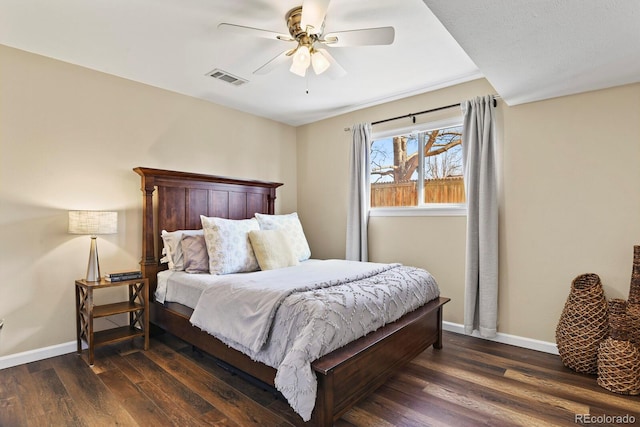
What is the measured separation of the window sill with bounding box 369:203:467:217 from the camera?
134 inches

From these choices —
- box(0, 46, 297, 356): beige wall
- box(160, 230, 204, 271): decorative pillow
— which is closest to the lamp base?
box(0, 46, 297, 356): beige wall

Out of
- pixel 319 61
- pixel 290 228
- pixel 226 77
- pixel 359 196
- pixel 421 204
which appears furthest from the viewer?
pixel 359 196

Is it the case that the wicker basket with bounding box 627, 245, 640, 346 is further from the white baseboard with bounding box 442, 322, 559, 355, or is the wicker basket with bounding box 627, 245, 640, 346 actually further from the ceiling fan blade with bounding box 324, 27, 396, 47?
the ceiling fan blade with bounding box 324, 27, 396, 47

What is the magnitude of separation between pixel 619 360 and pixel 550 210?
3.99 ft

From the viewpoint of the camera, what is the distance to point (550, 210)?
2.90 m

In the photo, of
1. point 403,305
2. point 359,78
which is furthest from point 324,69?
point 403,305

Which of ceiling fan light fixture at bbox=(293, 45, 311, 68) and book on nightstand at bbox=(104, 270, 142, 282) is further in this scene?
book on nightstand at bbox=(104, 270, 142, 282)

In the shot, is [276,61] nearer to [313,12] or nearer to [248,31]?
[248,31]

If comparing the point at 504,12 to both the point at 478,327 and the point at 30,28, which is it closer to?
the point at 478,327

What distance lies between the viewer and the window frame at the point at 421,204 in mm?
3443

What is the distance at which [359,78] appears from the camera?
3.29 m

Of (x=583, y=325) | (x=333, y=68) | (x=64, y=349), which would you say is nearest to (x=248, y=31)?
(x=333, y=68)

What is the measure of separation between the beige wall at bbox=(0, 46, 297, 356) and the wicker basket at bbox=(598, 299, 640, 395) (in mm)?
3997

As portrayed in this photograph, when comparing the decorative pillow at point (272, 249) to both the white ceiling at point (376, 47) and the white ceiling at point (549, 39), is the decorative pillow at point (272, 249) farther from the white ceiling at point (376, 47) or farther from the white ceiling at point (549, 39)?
the white ceiling at point (549, 39)
